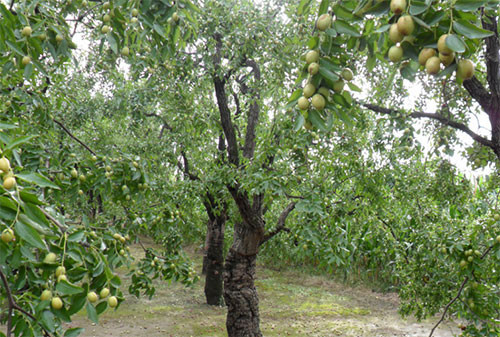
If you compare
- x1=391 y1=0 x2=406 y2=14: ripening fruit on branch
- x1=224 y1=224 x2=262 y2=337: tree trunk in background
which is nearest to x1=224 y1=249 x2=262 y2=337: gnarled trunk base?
x1=224 y1=224 x2=262 y2=337: tree trunk in background

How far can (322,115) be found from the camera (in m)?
1.15

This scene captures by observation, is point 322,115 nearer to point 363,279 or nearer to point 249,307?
point 249,307

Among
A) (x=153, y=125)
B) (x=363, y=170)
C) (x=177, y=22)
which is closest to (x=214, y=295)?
(x=153, y=125)

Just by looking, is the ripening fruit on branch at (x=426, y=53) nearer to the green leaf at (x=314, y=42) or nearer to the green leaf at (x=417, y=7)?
the green leaf at (x=417, y=7)

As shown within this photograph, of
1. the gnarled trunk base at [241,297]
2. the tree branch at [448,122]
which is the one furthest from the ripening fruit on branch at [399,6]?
the gnarled trunk base at [241,297]

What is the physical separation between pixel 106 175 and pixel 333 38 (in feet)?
5.53

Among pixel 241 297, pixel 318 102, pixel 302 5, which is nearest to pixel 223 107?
pixel 241 297

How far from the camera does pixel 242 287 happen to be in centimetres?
579

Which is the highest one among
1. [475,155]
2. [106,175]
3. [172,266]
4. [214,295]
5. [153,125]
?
[153,125]

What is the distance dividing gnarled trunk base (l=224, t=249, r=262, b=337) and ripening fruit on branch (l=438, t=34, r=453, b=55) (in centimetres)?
515

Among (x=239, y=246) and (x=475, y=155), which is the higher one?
(x=475, y=155)

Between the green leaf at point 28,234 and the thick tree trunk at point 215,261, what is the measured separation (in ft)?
Result: 24.3

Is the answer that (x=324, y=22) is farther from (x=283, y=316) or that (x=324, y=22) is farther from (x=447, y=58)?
(x=283, y=316)

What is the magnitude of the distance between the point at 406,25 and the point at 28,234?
981mm
